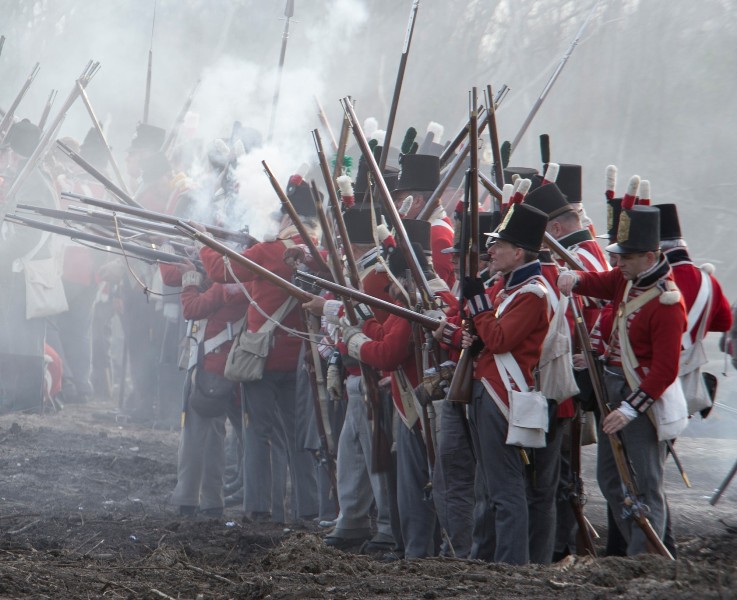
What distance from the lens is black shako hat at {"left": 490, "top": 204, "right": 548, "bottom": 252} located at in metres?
4.85

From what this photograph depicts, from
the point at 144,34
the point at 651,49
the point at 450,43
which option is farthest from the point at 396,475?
the point at 144,34

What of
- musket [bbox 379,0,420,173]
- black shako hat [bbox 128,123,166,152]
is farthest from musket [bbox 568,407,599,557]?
black shako hat [bbox 128,123,166,152]

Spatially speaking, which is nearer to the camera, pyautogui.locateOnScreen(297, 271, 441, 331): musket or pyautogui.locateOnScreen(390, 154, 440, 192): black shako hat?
pyautogui.locateOnScreen(297, 271, 441, 331): musket

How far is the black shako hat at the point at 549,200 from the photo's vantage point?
561 centimetres

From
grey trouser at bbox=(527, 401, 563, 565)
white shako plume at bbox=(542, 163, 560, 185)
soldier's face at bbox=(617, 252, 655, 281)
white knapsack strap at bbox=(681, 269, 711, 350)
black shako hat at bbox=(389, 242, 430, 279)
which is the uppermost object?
white shako plume at bbox=(542, 163, 560, 185)

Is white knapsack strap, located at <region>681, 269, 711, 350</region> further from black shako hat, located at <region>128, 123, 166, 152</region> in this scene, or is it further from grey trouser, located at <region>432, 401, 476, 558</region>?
black shako hat, located at <region>128, 123, 166, 152</region>

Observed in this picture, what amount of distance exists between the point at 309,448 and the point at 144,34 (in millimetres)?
15655

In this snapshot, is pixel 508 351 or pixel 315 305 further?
pixel 315 305

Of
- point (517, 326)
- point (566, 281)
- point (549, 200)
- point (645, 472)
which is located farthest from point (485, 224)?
point (645, 472)

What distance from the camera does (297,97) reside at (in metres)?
12.8

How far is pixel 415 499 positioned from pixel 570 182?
73.5 inches

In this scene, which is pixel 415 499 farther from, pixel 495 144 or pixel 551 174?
pixel 495 144

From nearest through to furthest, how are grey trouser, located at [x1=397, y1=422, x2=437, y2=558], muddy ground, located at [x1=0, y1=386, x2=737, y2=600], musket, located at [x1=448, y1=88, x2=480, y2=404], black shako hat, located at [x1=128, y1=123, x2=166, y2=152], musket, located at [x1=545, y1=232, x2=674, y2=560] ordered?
muddy ground, located at [x1=0, y1=386, x2=737, y2=600]
musket, located at [x1=545, y1=232, x2=674, y2=560]
musket, located at [x1=448, y1=88, x2=480, y2=404]
grey trouser, located at [x1=397, y1=422, x2=437, y2=558]
black shako hat, located at [x1=128, y1=123, x2=166, y2=152]

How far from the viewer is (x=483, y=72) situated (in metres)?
19.5
